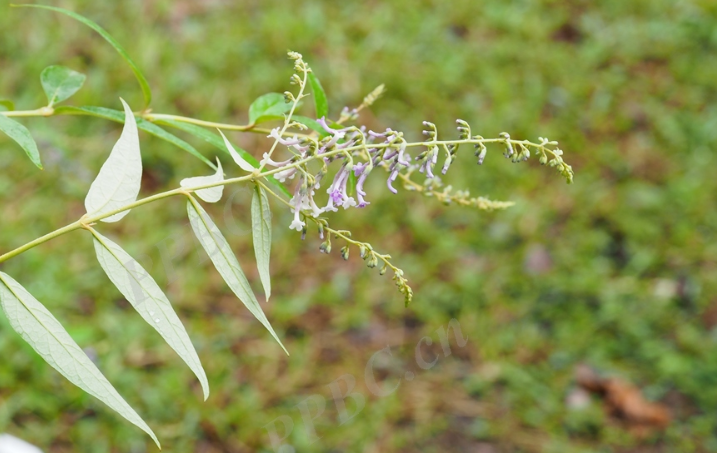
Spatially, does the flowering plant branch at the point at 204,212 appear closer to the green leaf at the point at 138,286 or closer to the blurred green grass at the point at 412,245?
the green leaf at the point at 138,286

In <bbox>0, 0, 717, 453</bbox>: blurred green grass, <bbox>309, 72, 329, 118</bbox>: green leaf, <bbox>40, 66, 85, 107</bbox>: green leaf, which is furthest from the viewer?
<bbox>0, 0, 717, 453</bbox>: blurred green grass

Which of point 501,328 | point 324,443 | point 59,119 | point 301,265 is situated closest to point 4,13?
point 59,119

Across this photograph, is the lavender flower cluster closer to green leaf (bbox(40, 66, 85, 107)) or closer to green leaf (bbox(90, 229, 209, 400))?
green leaf (bbox(90, 229, 209, 400))

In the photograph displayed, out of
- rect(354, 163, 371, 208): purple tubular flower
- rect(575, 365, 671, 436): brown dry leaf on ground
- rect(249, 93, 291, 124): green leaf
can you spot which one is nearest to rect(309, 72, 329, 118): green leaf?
rect(249, 93, 291, 124): green leaf

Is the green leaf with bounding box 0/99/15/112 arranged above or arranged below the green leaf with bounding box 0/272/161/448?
above

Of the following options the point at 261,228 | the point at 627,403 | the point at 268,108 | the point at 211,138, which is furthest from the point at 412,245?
the point at 261,228
